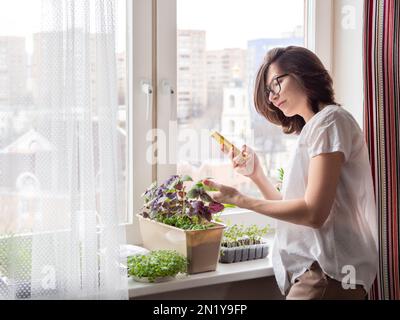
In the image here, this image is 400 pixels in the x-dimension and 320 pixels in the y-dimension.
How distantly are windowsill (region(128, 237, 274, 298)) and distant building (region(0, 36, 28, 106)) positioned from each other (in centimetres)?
63

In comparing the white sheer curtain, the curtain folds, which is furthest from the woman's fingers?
the curtain folds

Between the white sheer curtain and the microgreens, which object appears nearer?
the white sheer curtain

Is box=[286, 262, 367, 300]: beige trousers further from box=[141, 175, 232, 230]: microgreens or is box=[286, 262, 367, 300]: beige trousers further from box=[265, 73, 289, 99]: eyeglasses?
box=[265, 73, 289, 99]: eyeglasses

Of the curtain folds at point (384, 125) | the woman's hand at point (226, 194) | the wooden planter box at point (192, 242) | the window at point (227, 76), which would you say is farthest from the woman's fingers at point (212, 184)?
the curtain folds at point (384, 125)

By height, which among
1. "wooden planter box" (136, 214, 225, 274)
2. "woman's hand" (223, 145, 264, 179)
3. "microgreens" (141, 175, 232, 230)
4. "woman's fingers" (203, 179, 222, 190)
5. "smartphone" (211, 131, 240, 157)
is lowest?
"wooden planter box" (136, 214, 225, 274)

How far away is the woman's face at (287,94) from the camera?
74.2 inches

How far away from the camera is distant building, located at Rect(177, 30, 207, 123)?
7.38ft

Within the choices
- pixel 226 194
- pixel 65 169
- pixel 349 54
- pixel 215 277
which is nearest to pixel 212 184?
pixel 226 194

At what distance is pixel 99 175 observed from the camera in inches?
71.0

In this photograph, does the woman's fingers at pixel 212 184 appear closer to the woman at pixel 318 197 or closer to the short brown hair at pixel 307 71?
the woman at pixel 318 197

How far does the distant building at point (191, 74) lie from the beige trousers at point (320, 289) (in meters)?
0.72

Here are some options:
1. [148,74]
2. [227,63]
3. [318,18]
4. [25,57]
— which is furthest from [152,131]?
[318,18]
